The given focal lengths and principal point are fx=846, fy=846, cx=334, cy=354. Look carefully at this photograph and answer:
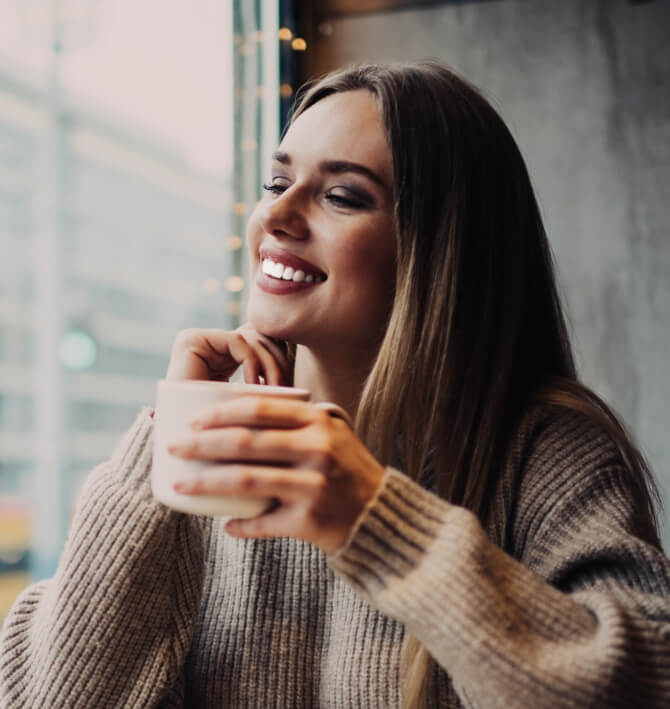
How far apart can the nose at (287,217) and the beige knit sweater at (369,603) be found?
11.4 inches

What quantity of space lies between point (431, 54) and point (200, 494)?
2061 mm

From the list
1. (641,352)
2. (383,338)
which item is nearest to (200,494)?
(383,338)

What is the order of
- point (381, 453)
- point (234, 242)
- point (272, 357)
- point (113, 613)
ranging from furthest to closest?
point (234, 242) < point (272, 357) < point (381, 453) < point (113, 613)

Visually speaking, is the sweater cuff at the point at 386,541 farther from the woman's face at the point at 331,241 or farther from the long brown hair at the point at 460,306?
the woman's face at the point at 331,241

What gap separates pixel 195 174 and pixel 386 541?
163 cm

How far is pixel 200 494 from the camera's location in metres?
0.61

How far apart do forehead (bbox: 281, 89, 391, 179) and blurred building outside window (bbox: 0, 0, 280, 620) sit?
79 centimetres

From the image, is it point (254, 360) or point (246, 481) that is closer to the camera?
point (246, 481)

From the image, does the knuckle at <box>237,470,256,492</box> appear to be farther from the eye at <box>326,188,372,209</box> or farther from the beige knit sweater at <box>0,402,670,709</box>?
the eye at <box>326,188,372,209</box>

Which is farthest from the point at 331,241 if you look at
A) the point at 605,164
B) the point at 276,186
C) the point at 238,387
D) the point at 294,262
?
the point at 605,164

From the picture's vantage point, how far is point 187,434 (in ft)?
2.05

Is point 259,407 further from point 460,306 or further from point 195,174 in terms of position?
point 195,174

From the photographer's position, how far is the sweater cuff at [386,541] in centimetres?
66

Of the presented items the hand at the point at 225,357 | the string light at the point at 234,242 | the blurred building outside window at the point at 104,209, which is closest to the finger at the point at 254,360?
the hand at the point at 225,357
